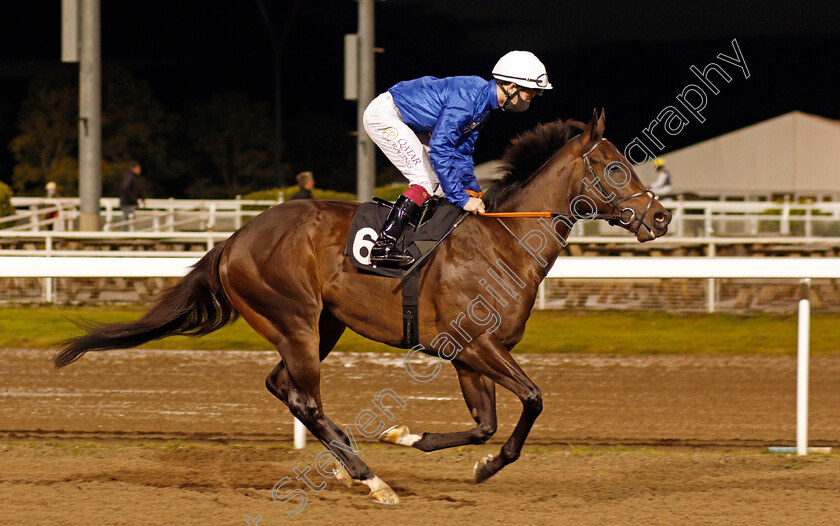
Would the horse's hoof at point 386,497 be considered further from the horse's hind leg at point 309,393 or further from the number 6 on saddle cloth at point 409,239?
the number 6 on saddle cloth at point 409,239

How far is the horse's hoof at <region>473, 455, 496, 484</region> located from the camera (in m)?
4.00

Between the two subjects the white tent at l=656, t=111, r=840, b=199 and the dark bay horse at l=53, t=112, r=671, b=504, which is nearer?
the dark bay horse at l=53, t=112, r=671, b=504

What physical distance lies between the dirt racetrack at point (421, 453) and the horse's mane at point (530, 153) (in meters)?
1.24

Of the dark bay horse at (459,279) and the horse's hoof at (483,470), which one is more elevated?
the dark bay horse at (459,279)

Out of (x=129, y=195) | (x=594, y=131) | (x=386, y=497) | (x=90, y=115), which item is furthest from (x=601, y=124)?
(x=129, y=195)

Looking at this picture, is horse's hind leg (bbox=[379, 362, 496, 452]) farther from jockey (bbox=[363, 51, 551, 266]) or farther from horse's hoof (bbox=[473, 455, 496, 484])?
jockey (bbox=[363, 51, 551, 266])

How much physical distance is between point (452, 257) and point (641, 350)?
14.2 feet

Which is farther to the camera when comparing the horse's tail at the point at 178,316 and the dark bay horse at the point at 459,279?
the horse's tail at the point at 178,316

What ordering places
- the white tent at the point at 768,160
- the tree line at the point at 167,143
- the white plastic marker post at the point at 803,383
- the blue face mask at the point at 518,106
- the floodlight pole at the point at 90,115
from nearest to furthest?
the blue face mask at the point at 518,106, the white plastic marker post at the point at 803,383, the floodlight pole at the point at 90,115, the white tent at the point at 768,160, the tree line at the point at 167,143

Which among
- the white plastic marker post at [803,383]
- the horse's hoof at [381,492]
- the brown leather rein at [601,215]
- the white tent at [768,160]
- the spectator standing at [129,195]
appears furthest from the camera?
the white tent at [768,160]

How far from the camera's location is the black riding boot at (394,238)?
3.98 meters

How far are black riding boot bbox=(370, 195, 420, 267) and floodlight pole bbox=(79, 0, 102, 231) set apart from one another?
293 inches

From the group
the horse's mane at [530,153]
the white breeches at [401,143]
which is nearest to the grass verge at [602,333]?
the horse's mane at [530,153]

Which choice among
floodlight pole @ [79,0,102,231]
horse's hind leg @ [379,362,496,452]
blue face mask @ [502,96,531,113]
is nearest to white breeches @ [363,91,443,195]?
blue face mask @ [502,96,531,113]
